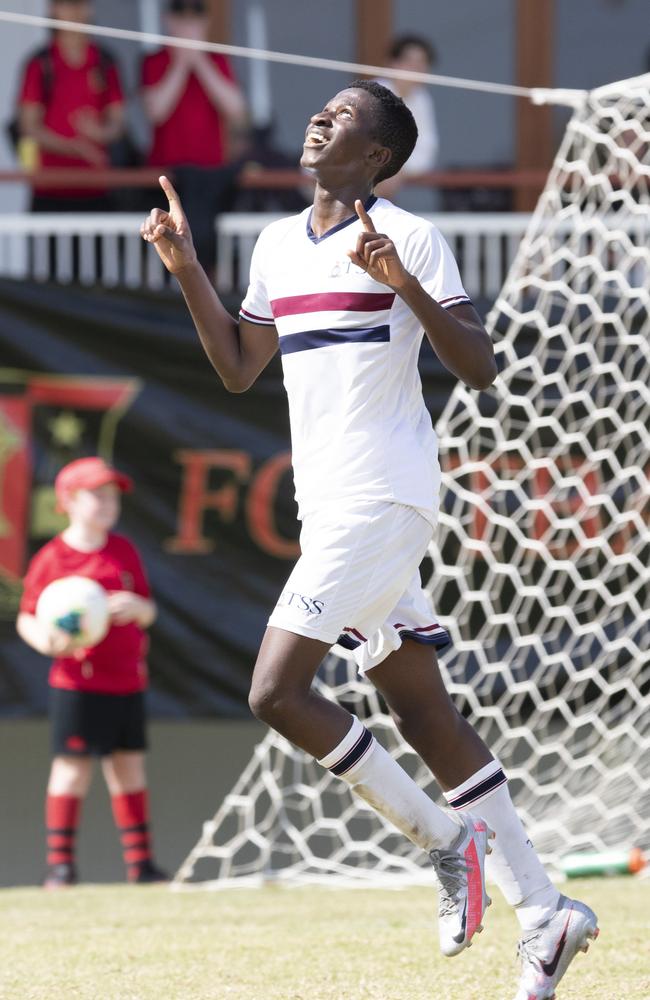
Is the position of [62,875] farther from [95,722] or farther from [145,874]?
[95,722]

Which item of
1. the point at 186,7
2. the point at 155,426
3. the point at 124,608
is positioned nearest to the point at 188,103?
the point at 186,7

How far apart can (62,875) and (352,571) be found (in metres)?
3.76

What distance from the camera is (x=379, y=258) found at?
3377 mm

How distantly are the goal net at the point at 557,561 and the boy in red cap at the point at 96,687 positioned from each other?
463mm

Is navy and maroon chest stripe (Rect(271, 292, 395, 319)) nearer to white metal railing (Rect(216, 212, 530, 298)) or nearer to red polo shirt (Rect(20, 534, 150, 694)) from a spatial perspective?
red polo shirt (Rect(20, 534, 150, 694))

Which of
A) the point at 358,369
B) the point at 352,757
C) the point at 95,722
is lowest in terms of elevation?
the point at 95,722

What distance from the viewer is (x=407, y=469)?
3615mm

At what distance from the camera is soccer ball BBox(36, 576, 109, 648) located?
21.8 feet

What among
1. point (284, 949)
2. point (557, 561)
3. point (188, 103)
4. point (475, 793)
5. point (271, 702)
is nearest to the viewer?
point (271, 702)

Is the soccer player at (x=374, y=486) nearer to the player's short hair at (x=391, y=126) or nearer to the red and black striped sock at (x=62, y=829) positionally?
the player's short hair at (x=391, y=126)

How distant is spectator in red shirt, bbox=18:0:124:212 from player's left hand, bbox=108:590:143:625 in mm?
3076

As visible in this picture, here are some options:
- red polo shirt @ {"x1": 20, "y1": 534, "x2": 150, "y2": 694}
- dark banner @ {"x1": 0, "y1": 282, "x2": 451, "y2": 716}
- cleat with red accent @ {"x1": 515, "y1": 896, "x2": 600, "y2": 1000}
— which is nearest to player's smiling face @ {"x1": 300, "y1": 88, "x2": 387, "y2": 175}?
cleat with red accent @ {"x1": 515, "y1": 896, "x2": 600, "y2": 1000}

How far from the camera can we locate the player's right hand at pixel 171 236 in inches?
149

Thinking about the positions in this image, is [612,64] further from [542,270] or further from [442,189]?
[542,270]
